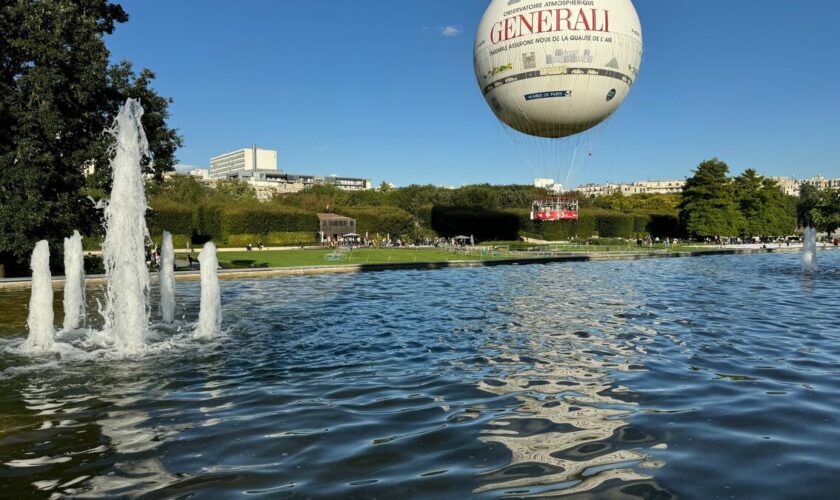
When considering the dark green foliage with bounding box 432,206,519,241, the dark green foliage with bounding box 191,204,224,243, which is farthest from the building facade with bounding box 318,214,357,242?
the dark green foliage with bounding box 432,206,519,241

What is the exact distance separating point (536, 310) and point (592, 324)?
315 cm

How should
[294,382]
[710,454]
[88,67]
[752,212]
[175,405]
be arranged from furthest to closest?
[752,212] < [88,67] < [294,382] < [175,405] < [710,454]

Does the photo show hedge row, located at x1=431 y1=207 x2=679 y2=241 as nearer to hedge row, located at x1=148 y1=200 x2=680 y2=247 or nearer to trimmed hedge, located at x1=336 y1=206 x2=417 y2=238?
hedge row, located at x1=148 y1=200 x2=680 y2=247

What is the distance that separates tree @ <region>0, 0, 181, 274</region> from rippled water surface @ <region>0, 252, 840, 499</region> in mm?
12671

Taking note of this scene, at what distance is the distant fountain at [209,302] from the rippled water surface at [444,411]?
59cm

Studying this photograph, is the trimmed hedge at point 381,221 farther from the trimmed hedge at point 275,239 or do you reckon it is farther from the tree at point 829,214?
the tree at point 829,214

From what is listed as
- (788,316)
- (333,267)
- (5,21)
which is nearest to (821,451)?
(788,316)

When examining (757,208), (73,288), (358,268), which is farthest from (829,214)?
(757,208)

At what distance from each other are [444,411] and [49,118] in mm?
26543

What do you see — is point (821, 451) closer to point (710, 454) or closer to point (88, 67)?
point (710, 454)

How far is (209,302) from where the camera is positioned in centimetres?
1555

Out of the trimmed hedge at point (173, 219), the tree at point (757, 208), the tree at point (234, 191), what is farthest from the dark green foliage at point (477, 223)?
the tree at point (234, 191)

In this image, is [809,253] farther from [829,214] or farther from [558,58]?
[558,58]

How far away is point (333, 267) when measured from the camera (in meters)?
35.2
